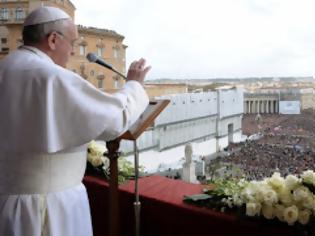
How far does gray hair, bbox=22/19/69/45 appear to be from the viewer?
116cm

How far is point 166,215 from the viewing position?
1771mm

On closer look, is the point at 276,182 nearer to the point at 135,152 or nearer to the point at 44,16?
the point at 135,152

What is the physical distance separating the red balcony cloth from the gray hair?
2.76 ft

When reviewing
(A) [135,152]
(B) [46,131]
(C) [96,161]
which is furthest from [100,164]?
(B) [46,131]

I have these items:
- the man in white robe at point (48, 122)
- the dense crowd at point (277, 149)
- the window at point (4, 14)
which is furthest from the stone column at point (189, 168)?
the window at point (4, 14)

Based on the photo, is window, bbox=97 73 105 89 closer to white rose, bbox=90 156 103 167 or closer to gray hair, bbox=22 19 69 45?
white rose, bbox=90 156 103 167

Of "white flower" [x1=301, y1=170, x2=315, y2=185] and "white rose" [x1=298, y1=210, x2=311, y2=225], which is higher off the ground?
"white flower" [x1=301, y1=170, x2=315, y2=185]

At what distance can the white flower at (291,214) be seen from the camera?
1319mm

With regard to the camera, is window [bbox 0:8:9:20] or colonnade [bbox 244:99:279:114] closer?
colonnade [bbox 244:99:279:114]

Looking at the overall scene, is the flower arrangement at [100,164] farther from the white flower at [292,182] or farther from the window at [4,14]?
the window at [4,14]

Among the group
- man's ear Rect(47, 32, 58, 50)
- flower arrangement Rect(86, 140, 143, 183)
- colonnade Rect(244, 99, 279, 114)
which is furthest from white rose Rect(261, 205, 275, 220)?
colonnade Rect(244, 99, 279, 114)

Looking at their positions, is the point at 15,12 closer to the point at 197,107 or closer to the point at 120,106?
the point at 197,107

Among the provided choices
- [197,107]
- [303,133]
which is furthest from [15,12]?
[303,133]

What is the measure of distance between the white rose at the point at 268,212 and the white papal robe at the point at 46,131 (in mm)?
520
